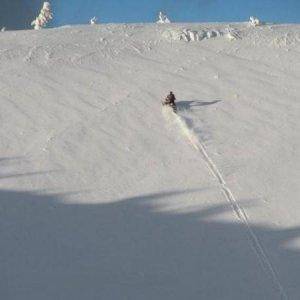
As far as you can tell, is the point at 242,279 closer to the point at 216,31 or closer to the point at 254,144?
the point at 254,144

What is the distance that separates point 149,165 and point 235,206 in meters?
2.06

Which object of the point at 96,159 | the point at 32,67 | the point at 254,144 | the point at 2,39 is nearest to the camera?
the point at 96,159

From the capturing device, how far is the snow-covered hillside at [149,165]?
9.12 m

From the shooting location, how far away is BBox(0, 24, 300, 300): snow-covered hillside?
29.9 ft

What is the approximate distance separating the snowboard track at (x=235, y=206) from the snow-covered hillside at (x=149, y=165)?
26mm

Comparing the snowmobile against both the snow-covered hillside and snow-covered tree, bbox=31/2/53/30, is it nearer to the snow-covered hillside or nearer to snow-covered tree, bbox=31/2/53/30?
the snow-covered hillside

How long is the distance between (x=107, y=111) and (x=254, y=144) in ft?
11.5

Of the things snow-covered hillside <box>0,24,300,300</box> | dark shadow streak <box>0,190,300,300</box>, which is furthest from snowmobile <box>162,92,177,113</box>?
dark shadow streak <box>0,190,300,300</box>

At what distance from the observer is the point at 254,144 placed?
13.0 m

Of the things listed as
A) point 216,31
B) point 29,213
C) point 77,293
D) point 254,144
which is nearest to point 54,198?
point 29,213

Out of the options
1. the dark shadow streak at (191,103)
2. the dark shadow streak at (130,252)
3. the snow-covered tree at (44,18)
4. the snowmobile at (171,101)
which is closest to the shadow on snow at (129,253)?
the dark shadow streak at (130,252)

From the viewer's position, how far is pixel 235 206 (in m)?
10.9

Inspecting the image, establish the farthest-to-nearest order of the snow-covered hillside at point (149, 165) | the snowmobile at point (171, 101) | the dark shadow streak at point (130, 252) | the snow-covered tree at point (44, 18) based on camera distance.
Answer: the snow-covered tree at point (44, 18), the snowmobile at point (171, 101), the snow-covered hillside at point (149, 165), the dark shadow streak at point (130, 252)

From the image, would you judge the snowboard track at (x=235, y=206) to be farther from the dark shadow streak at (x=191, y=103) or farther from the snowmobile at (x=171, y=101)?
the dark shadow streak at (x=191, y=103)
